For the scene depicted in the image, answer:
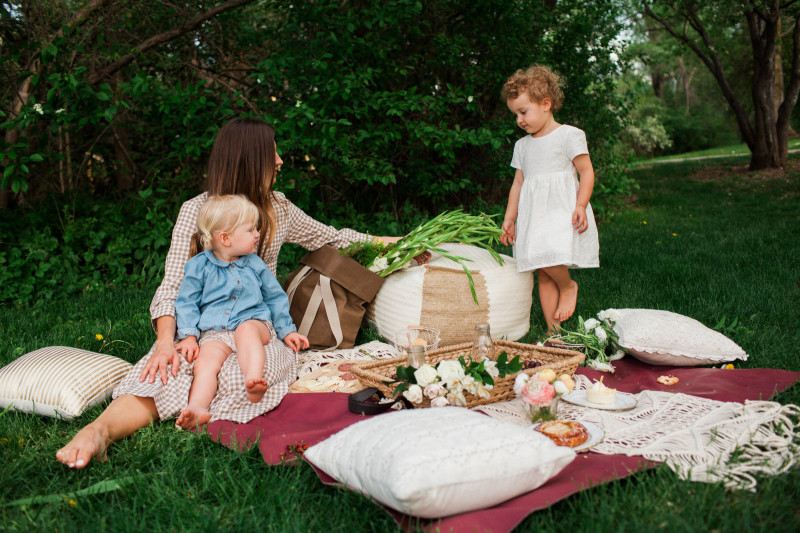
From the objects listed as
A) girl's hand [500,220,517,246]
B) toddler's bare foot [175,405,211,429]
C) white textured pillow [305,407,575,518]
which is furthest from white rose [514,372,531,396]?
girl's hand [500,220,517,246]

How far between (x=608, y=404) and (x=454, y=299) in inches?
Result: 47.0

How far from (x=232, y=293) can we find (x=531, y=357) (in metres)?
1.49

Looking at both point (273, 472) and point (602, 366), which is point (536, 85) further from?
point (273, 472)

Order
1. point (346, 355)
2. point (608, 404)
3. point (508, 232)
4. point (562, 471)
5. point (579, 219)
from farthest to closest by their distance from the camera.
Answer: point (508, 232) → point (579, 219) → point (346, 355) → point (608, 404) → point (562, 471)

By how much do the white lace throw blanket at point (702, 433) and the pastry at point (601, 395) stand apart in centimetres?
5

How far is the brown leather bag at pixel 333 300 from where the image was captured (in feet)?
12.0

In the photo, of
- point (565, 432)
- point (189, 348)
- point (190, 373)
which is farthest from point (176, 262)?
point (565, 432)

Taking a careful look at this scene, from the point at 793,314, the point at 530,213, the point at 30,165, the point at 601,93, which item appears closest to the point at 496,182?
the point at 601,93

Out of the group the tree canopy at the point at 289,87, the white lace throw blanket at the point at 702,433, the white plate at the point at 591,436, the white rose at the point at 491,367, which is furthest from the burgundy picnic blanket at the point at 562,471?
the tree canopy at the point at 289,87

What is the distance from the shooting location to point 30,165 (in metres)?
5.25

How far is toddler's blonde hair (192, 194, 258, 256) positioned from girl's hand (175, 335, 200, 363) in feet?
1.45

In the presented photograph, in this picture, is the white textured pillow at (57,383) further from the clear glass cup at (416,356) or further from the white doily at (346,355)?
the clear glass cup at (416,356)

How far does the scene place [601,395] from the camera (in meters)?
2.57

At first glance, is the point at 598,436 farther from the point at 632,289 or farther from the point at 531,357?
the point at 632,289
